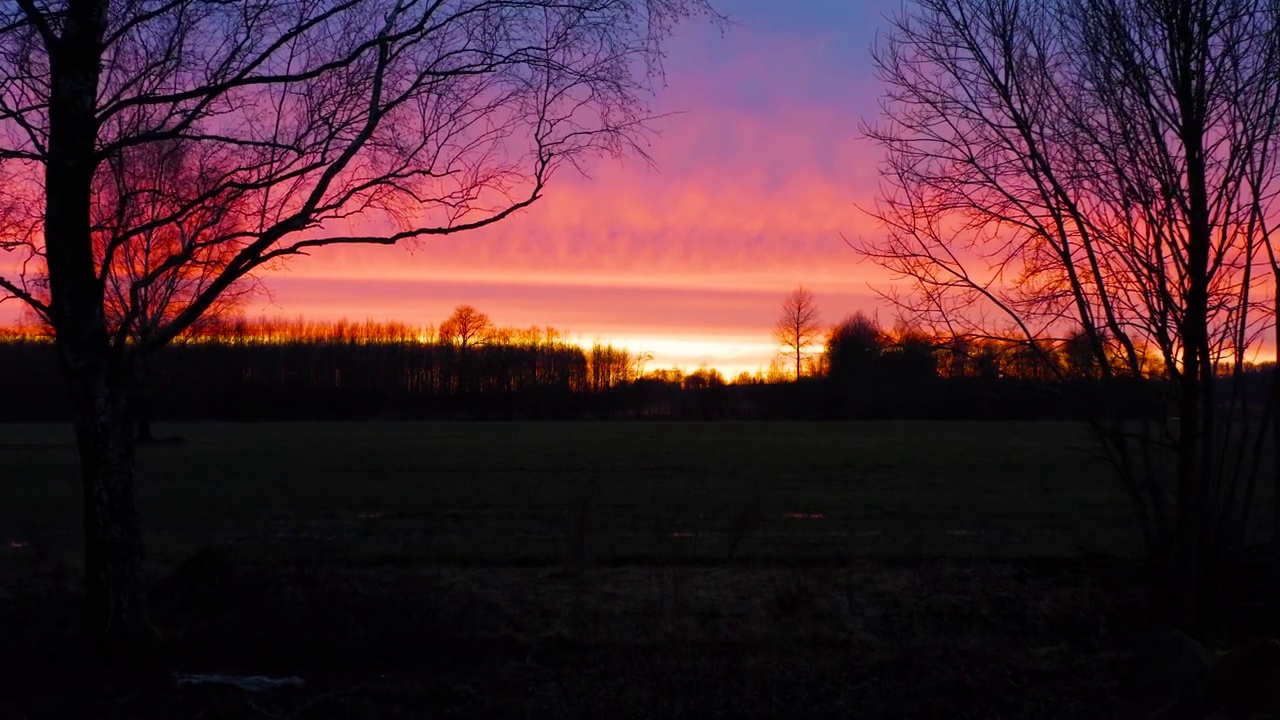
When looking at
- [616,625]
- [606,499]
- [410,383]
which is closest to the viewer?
[616,625]

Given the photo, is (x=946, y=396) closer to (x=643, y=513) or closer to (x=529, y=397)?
(x=643, y=513)

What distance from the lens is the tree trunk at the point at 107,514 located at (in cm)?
653

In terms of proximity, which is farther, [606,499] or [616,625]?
[606,499]

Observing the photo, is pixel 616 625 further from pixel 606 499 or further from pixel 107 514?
pixel 606 499

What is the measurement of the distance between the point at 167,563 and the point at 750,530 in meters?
9.11

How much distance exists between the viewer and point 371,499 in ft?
85.7

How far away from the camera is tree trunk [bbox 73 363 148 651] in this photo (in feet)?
21.4

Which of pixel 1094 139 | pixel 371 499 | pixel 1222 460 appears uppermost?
pixel 1094 139

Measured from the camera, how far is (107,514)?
21.6ft

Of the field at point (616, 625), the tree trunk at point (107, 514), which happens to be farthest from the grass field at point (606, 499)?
the tree trunk at point (107, 514)

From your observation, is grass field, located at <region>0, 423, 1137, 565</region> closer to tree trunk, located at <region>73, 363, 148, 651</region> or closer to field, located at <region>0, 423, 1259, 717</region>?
field, located at <region>0, 423, 1259, 717</region>

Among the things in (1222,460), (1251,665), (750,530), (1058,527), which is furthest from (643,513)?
(1251,665)

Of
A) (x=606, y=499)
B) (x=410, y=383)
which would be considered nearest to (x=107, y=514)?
(x=606, y=499)

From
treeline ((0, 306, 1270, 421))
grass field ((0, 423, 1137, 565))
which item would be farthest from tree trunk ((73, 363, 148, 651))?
treeline ((0, 306, 1270, 421))
